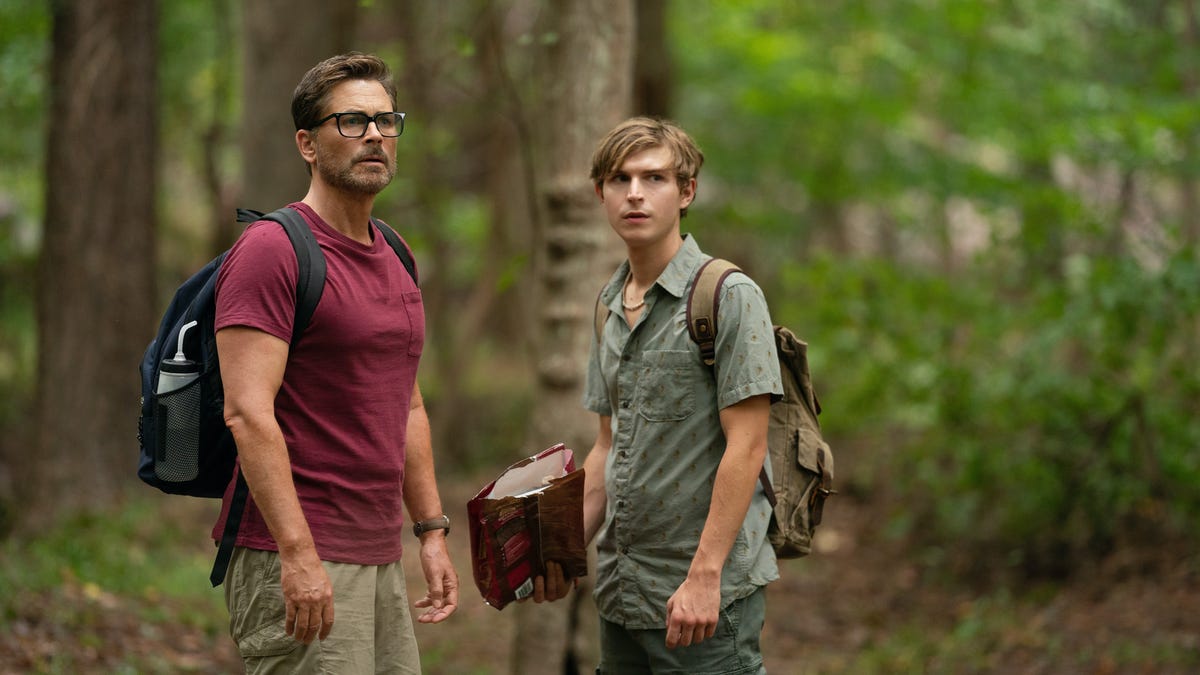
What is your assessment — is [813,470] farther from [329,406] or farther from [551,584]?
[329,406]

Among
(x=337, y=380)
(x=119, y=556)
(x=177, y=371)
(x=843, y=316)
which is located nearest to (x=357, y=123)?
(x=337, y=380)

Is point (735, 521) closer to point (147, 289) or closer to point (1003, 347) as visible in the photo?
point (1003, 347)

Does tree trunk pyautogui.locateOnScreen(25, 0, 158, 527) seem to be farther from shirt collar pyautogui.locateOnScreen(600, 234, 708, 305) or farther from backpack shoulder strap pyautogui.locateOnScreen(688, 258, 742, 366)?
backpack shoulder strap pyautogui.locateOnScreen(688, 258, 742, 366)

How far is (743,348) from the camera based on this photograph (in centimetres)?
325

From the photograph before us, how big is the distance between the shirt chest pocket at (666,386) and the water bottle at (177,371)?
1.26m

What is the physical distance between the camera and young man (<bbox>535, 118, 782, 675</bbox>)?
324cm

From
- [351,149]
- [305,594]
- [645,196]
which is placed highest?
[351,149]

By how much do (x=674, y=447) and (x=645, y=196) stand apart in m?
0.75

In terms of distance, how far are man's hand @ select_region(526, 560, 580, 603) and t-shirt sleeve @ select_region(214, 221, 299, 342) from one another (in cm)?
116

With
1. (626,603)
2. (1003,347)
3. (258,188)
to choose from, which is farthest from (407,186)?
(626,603)

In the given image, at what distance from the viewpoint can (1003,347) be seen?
32.7 ft

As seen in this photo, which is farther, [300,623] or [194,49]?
[194,49]

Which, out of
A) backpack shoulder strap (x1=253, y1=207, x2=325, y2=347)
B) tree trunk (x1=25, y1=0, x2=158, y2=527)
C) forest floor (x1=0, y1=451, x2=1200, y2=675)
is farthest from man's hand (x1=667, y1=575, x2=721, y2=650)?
tree trunk (x1=25, y1=0, x2=158, y2=527)

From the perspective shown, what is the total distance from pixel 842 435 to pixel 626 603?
36.5 feet
